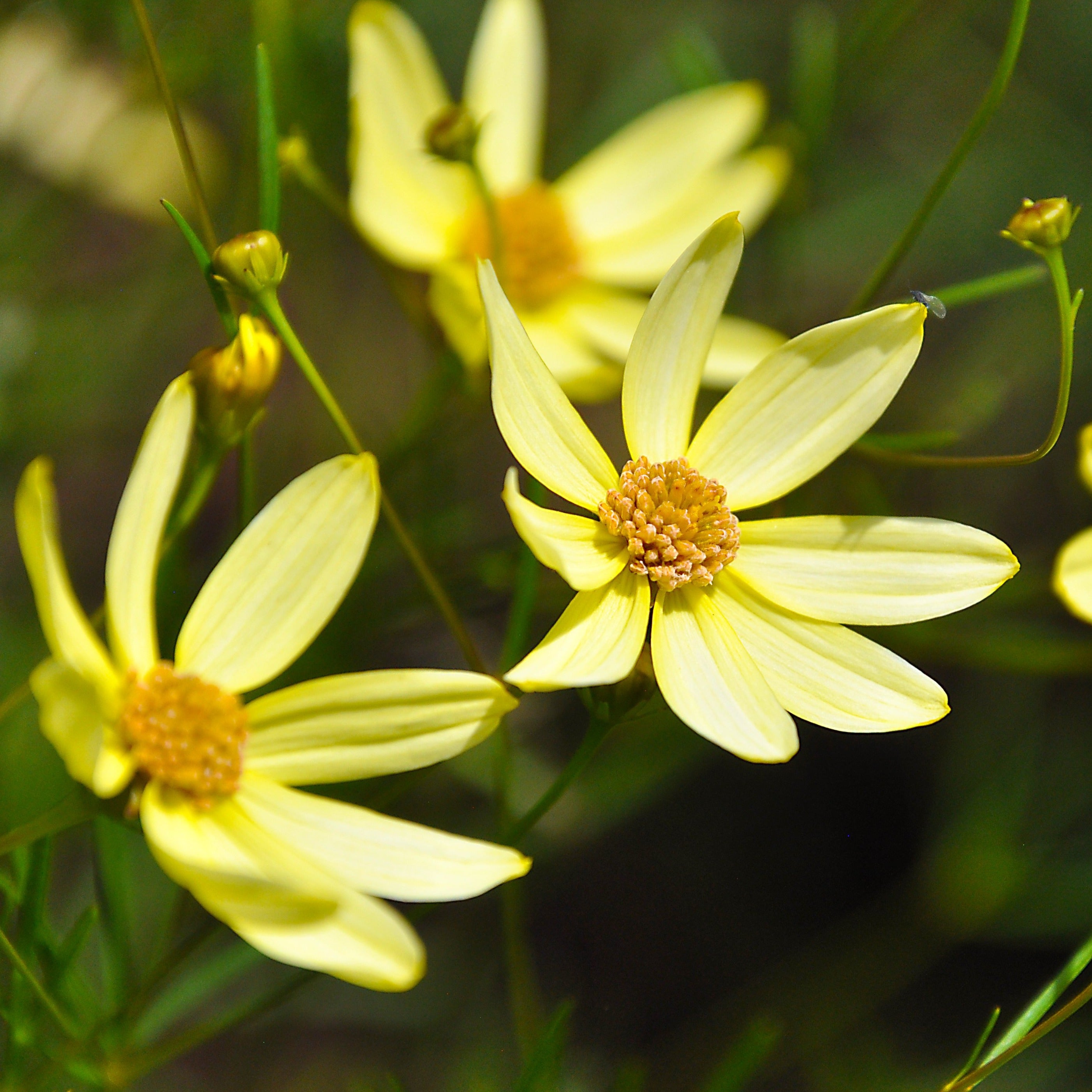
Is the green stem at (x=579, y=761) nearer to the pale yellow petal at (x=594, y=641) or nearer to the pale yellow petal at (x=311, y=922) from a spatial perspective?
the pale yellow petal at (x=594, y=641)

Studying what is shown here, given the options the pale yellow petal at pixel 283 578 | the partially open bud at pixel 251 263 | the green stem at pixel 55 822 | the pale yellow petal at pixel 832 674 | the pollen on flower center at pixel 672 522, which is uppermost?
the partially open bud at pixel 251 263

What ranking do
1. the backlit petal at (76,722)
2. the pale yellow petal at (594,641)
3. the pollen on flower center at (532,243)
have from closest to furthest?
1. the backlit petal at (76,722)
2. the pale yellow petal at (594,641)
3. the pollen on flower center at (532,243)

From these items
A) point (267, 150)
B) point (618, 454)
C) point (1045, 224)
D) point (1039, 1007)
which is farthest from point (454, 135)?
point (618, 454)

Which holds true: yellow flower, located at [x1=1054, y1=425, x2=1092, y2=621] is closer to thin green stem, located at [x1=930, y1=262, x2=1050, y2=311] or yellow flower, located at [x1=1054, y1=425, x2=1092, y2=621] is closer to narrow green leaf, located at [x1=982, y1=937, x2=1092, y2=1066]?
thin green stem, located at [x1=930, y1=262, x2=1050, y2=311]

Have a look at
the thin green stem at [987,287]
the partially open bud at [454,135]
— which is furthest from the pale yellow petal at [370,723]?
the thin green stem at [987,287]

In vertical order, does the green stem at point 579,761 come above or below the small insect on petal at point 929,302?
below

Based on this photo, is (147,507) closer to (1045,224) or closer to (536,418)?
(536,418)

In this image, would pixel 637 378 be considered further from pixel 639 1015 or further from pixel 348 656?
pixel 639 1015
